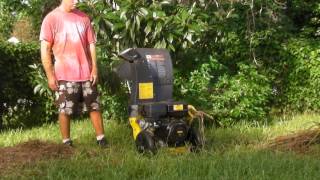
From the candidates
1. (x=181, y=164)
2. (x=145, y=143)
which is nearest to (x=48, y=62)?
(x=145, y=143)


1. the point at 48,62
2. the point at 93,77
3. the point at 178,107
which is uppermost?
the point at 48,62

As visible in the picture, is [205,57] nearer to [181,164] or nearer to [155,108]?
[155,108]

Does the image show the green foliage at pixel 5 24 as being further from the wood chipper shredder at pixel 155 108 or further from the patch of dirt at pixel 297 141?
the patch of dirt at pixel 297 141

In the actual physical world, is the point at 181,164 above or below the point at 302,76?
below

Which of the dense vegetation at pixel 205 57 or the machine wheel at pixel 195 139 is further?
the dense vegetation at pixel 205 57

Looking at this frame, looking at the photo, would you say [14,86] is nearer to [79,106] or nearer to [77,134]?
[77,134]

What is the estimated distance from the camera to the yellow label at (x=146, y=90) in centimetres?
689

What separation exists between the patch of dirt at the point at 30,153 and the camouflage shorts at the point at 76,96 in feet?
1.69

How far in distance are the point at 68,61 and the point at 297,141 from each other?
2.74 metres

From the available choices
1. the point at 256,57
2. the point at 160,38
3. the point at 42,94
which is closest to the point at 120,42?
the point at 160,38

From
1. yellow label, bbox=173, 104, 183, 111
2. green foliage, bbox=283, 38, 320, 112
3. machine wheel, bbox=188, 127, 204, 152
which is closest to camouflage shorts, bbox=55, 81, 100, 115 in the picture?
yellow label, bbox=173, 104, 183, 111

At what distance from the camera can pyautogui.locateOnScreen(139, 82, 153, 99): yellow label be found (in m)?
6.89

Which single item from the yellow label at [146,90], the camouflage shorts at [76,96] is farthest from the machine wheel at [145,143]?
the camouflage shorts at [76,96]

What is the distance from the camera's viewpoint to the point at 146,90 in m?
6.93
